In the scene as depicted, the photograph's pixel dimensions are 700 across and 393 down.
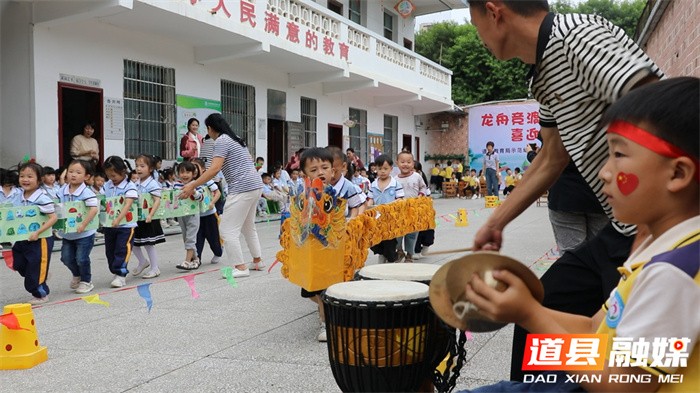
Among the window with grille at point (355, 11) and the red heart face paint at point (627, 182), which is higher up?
the window with grille at point (355, 11)

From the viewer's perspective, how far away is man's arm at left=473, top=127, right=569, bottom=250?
2119 millimetres

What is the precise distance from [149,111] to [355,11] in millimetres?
10534

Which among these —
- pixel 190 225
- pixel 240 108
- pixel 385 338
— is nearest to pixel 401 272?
pixel 385 338

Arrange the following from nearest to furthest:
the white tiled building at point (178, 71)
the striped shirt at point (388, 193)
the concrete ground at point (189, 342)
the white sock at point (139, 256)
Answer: the concrete ground at point (189, 342)
the white sock at point (139, 256)
the striped shirt at point (388, 193)
the white tiled building at point (178, 71)

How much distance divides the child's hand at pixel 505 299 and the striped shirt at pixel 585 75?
2.31ft

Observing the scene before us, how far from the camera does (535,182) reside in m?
2.29

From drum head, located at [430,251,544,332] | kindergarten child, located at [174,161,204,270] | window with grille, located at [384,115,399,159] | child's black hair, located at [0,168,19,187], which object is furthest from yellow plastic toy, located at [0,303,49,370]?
window with grille, located at [384,115,399,159]

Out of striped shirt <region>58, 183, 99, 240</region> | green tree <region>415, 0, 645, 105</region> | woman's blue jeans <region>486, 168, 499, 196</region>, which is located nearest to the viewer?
striped shirt <region>58, 183, 99, 240</region>

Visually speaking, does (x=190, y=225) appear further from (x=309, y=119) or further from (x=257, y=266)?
(x=309, y=119)

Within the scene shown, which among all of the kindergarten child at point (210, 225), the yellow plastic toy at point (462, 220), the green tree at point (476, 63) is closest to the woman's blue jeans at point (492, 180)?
the yellow plastic toy at point (462, 220)

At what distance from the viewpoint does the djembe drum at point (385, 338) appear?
2311 mm

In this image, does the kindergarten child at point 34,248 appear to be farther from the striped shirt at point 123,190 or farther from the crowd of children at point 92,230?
the striped shirt at point 123,190

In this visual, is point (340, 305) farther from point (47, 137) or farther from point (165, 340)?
point (47, 137)

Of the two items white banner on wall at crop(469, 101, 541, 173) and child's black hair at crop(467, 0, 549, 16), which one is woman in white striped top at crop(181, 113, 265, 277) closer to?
child's black hair at crop(467, 0, 549, 16)
